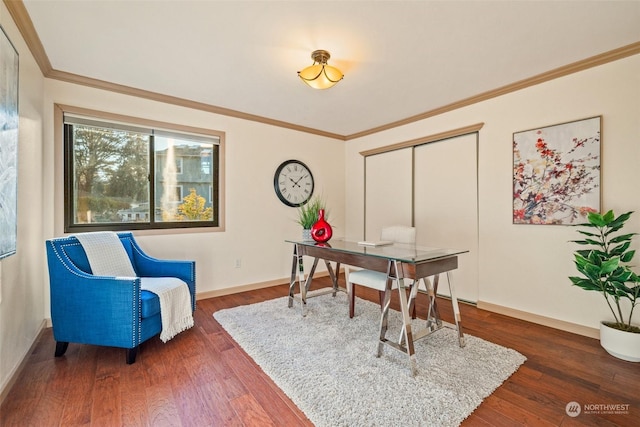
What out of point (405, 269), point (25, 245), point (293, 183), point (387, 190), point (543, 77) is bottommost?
point (405, 269)

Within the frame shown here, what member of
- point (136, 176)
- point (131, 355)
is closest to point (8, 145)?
point (136, 176)

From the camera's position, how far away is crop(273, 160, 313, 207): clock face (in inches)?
160

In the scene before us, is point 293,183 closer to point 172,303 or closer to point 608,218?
point 172,303

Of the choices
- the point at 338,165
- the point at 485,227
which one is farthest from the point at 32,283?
the point at 485,227

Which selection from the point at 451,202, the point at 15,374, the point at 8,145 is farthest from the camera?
the point at 451,202

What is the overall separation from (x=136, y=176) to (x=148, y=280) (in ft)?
4.33

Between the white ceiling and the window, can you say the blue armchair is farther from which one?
A: the white ceiling

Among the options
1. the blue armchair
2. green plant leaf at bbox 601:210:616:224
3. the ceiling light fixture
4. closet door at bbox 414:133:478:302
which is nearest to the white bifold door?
closet door at bbox 414:133:478:302

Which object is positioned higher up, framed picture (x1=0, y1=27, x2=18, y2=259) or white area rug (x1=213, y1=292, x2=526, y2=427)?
framed picture (x1=0, y1=27, x2=18, y2=259)

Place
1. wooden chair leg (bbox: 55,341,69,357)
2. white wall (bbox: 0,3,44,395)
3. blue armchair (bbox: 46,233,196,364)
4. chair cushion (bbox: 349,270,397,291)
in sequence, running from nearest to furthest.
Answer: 1. white wall (bbox: 0,3,44,395)
2. blue armchair (bbox: 46,233,196,364)
3. wooden chair leg (bbox: 55,341,69,357)
4. chair cushion (bbox: 349,270,397,291)

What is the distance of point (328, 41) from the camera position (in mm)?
2115

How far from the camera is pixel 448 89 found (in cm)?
293

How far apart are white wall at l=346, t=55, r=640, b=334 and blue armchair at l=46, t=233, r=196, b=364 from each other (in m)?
3.29

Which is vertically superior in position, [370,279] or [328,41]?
[328,41]
